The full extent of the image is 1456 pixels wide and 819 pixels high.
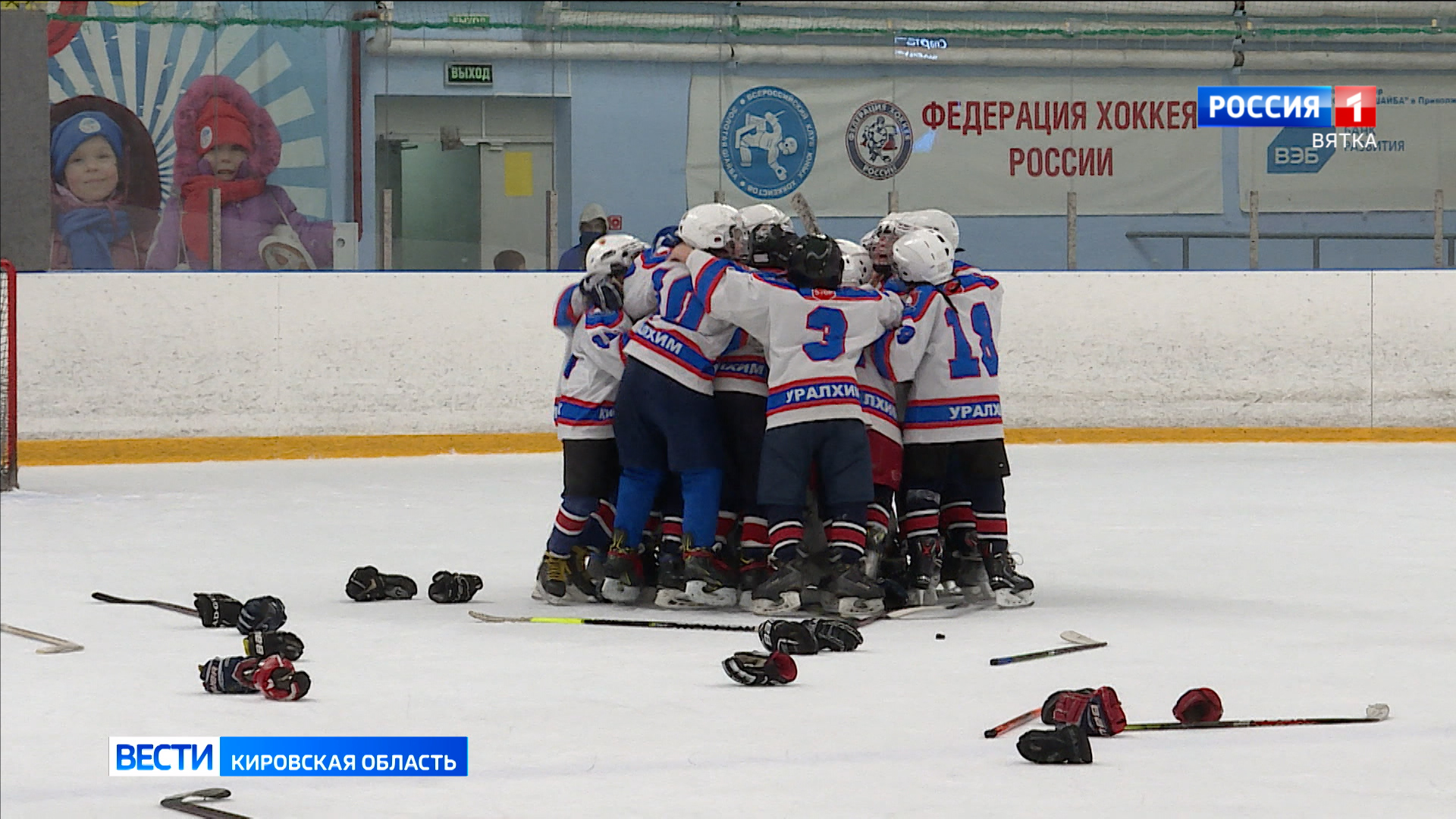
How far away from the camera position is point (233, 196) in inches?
351

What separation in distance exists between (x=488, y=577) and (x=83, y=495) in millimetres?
2264

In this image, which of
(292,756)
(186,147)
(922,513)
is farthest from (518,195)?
(292,756)

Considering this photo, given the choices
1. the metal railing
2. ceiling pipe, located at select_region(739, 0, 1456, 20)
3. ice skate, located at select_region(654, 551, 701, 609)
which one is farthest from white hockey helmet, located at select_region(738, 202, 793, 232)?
ceiling pipe, located at select_region(739, 0, 1456, 20)

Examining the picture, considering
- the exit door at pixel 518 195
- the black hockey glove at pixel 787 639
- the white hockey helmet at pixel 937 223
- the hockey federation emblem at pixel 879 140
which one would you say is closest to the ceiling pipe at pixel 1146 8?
the hockey federation emblem at pixel 879 140

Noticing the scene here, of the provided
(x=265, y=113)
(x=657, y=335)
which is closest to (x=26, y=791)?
(x=657, y=335)

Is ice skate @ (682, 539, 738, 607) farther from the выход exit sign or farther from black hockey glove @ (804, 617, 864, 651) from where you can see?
the выход exit sign

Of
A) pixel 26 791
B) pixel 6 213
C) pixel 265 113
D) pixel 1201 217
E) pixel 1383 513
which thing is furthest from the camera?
pixel 1201 217

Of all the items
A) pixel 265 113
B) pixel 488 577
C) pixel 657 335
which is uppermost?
pixel 265 113

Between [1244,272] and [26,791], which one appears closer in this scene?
[26,791]

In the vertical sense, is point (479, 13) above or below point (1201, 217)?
above

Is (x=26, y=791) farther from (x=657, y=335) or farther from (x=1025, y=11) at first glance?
(x=1025, y=11)

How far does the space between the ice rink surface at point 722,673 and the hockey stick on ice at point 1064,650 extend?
5cm

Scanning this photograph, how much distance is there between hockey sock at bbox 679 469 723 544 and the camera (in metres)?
4.80

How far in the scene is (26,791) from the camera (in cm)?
268
